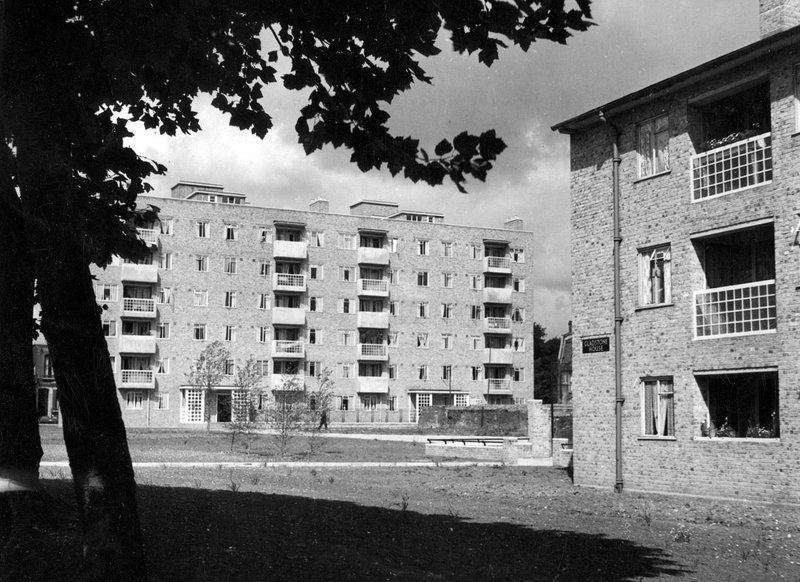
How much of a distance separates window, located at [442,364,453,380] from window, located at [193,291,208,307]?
24.0m

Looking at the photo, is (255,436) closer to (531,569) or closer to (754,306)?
(754,306)

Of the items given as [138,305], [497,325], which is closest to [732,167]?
[138,305]

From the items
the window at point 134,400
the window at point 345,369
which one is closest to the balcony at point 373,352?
the window at point 345,369

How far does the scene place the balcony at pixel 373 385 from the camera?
9031cm

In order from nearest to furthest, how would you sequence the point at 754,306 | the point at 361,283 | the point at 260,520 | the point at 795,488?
the point at 260,520 < the point at 795,488 < the point at 754,306 < the point at 361,283

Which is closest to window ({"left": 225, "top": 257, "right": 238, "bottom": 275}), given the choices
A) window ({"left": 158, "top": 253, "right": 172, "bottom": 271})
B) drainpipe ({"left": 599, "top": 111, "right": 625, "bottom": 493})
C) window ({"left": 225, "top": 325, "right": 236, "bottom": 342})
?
window ({"left": 225, "top": 325, "right": 236, "bottom": 342})

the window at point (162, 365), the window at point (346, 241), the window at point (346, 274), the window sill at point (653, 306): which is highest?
the window at point (346, 241)

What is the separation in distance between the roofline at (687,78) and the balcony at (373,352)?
67.0 m

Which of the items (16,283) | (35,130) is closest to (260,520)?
(16,283)

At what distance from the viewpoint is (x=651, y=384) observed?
72.9 ft

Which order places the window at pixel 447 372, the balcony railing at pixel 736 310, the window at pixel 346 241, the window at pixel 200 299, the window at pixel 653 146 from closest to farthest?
the balcony railing at pixel 736 310
the window at pixel 653 146
the window at pixel 200 299
the window at pixel 346 241
the window at pixel 447 372

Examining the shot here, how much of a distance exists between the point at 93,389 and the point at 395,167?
2.93 metres

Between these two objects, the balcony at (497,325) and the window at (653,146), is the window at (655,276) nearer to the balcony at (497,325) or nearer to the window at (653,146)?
the window at (653,146)

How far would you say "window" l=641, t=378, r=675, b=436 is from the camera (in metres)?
21.8
